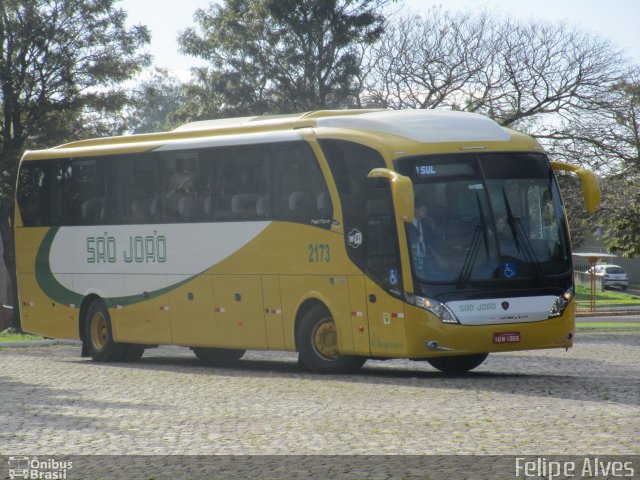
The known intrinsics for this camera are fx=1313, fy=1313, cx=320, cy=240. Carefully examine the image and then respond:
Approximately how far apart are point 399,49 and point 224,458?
105ft

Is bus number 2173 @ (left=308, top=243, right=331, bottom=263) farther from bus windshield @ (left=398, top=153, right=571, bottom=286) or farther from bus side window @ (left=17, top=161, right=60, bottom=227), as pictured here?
bus side window @ (left=17, top=161, right=60, bottom=227)

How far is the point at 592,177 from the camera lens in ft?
60.4

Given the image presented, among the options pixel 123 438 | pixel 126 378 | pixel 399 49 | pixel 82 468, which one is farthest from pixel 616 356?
pixel 399 49

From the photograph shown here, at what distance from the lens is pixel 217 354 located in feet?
79.0

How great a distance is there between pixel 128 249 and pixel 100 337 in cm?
201

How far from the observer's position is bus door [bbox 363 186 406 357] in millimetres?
17438

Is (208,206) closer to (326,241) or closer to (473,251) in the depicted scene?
(326,241)

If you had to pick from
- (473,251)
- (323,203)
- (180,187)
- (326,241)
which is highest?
(180,187)

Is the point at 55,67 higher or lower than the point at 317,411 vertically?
higher

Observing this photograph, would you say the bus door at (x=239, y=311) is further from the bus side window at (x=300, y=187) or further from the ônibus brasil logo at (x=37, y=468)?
the ônibus brasil logo at (x=37, y=468)

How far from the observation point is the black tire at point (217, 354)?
23875 mm

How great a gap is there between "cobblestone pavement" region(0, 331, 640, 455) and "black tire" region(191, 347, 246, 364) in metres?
2.46

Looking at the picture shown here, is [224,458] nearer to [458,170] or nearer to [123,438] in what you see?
[123,438]

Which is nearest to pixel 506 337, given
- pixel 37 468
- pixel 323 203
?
pixel 323 203
